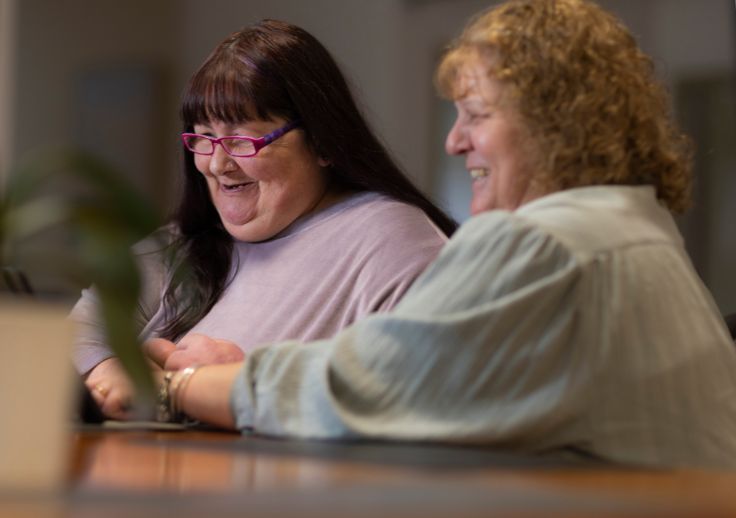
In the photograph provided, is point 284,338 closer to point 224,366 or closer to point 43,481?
point 224,366

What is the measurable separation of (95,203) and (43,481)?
0.20m

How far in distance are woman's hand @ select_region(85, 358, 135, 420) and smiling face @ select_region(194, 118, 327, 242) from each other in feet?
1.23

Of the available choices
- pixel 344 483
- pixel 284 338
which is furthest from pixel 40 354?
pixel 284 338

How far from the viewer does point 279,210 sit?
2363mm

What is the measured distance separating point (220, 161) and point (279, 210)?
0.44 ft

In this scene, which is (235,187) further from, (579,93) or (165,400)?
(579,93)

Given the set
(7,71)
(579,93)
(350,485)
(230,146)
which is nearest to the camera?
(350,485)

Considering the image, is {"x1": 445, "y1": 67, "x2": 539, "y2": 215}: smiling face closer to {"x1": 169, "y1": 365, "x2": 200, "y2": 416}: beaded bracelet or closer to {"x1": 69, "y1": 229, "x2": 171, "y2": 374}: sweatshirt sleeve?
{"x1": 169, "y1": 365, "x2": 200, "y2": 416}: beaded bracelet

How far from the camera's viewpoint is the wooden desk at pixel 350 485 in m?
0.85

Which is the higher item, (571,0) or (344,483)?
(571,0)

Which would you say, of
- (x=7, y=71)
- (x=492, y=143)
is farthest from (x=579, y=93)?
(x=7, y=71)

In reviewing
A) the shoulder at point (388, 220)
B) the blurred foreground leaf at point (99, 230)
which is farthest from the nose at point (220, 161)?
the blurred foreground leaf at point (99, 230)

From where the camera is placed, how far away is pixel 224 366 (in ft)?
5.37

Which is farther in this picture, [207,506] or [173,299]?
[173,299]
